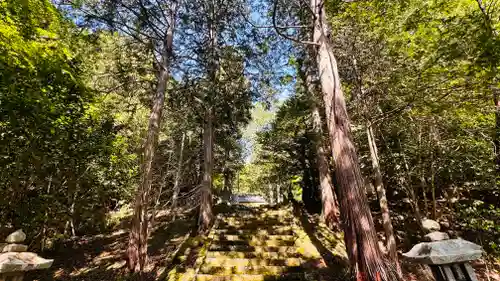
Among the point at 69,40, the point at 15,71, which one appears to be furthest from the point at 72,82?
the point at 69,40

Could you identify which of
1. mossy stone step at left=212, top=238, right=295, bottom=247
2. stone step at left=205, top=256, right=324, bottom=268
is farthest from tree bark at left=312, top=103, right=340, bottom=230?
stone step at left=205, top=256, right=324, bottom=268

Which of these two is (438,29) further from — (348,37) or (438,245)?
(438,245)

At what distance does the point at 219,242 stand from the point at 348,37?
23.1 ft

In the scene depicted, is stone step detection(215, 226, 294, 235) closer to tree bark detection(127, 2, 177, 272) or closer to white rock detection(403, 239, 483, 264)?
tree bark detection(127, 2, 177, 272)

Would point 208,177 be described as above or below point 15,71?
below

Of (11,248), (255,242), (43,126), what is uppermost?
(43,126)

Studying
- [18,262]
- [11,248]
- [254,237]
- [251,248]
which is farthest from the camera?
[254,237]

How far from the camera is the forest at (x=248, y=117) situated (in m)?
4.54

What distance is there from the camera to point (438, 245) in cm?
220

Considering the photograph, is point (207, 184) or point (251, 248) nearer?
point (251, 248)

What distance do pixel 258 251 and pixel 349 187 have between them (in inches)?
152

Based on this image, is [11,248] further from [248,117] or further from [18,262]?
[248,117]

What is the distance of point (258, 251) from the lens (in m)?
6.30

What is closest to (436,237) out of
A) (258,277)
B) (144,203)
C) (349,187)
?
(349,187)
